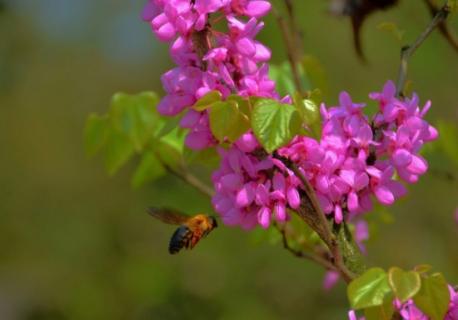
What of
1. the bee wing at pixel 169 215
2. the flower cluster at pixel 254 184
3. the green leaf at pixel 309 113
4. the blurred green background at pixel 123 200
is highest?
the green leaf at pixel 309 113

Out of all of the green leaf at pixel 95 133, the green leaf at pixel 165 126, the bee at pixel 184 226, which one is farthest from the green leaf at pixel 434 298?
the green leaf at pixel 95 133

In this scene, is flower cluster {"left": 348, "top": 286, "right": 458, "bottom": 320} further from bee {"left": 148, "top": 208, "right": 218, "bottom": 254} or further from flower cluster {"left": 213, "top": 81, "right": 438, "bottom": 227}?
bee {"left": 148, "top": 208, "right": 218, "bottom": 254}

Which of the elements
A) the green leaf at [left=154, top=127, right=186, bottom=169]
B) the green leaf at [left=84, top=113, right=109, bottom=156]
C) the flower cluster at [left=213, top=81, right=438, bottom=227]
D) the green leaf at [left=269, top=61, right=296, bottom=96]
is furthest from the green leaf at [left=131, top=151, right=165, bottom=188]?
the flower cluster at [left=213, top=81, right=438, bottom=227]

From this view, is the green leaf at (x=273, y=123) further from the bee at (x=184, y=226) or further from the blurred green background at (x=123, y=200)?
the blurred green background at (x=123, y=200)

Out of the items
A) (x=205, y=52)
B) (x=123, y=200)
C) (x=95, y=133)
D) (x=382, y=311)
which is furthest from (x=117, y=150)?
(x=123, y=200)

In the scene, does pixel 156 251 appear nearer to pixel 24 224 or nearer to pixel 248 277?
pixel 248 277
